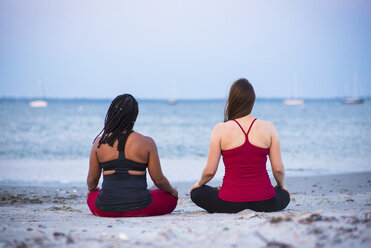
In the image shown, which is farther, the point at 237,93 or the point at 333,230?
the point at 237,93

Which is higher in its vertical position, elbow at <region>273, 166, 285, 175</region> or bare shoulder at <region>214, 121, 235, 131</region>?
bare shoulder at <region>214, 121, 235, 131</region>

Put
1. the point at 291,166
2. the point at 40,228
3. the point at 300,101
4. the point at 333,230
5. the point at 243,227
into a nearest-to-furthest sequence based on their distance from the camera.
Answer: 1. the point at 333,230
2. the point at 243,227
3. the point at 40,228
4. the point at 291,166
5. the point at 300,101

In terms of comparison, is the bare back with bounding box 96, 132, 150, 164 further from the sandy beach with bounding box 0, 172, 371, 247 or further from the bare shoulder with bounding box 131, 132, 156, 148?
the sandy beach with bounding box 0, 172, 371, 247

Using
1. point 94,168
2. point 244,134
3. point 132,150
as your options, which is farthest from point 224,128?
point 94,168

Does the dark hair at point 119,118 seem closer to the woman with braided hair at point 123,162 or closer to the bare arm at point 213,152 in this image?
the woman with braided hair at point 123,162

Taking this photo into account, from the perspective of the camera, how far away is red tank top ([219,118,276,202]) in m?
4.28

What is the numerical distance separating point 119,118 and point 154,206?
107 centimetres

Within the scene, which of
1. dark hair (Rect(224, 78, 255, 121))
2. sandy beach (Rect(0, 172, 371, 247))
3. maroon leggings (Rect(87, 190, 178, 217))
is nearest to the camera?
sandy beach (Rect(0, 172, 371, 247))

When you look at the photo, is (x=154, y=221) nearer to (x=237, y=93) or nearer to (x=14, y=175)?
(x=237, y=93)

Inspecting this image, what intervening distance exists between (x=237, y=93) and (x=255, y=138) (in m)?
0.51

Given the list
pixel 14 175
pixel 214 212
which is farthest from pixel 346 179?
pixel 14 175

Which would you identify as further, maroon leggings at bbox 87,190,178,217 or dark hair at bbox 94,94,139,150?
maroon leggings at bbox 87,190,178,217

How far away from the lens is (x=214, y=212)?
4711 mm

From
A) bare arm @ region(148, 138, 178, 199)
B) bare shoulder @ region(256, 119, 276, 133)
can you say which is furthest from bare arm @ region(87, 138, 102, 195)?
bare shoulder @ region(256, 119, 276, 133)
